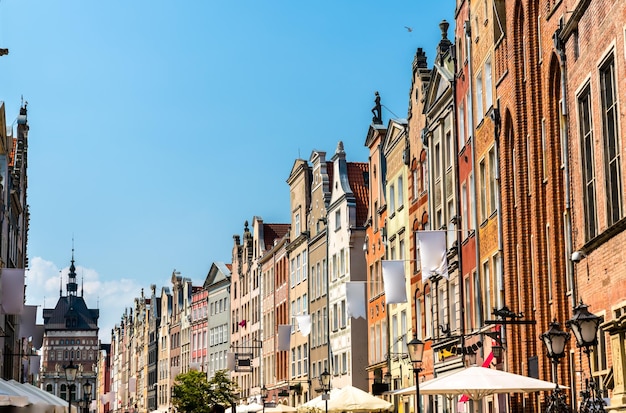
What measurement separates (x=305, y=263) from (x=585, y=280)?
49.0 m

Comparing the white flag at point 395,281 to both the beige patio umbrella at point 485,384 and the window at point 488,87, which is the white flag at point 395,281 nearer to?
the window at point 488,87

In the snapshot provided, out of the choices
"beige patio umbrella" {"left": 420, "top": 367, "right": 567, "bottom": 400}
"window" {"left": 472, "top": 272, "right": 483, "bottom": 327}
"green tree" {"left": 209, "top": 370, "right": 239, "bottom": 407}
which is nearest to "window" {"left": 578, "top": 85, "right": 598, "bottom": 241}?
"beige patio umbrella" {"left": 420, "top": 367, "right": 567, "bottom": 400}

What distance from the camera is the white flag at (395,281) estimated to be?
38.6 metres

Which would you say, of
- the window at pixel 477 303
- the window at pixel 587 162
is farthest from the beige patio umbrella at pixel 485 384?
the window at pixel 477 303

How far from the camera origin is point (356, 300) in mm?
46188

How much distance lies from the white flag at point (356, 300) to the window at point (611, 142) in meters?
27.7

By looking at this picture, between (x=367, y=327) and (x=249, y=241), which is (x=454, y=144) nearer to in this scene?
(x=367, y=327)

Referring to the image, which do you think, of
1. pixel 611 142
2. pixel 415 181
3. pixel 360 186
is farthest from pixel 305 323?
pixel 611 142

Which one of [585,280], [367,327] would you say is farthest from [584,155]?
[367,327]

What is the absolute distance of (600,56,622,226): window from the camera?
1838 centimetres

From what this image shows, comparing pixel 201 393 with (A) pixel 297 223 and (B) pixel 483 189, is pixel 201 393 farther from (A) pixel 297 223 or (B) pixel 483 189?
(B) pixel 483 189

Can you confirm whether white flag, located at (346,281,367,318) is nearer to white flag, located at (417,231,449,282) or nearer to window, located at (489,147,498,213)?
white flag, located at (417,231,449,282)

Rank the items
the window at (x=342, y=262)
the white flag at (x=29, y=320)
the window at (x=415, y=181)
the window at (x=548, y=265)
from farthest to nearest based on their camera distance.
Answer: the window at (x=342, y=262), the white flag at (x=29, y=320), the window at (x=415, y=181), the window at (x=548, y=265)

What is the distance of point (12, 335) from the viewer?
60.0 m
